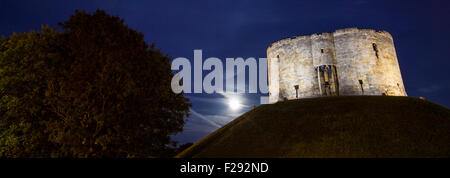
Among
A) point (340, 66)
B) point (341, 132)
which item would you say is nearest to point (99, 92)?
point (341, 132)

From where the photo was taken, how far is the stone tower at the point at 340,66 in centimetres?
3875

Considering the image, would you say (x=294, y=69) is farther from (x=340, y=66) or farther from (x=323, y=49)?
(x=340, y=66)

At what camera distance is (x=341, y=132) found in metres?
16.9

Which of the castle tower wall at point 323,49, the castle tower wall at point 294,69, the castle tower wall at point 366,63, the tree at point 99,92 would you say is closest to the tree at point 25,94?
the tree at point 99,92

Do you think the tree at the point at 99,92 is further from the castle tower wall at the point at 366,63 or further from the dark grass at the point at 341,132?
the castle tower wall at the point at 366,63

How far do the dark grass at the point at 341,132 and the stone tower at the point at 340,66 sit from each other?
15612mm

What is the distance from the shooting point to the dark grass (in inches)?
572

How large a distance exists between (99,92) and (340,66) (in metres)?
36.5
